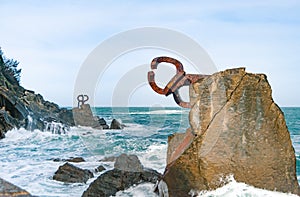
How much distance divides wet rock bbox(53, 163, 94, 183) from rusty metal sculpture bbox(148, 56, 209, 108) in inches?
131

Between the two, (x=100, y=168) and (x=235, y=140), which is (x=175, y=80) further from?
(x=100, y=168)

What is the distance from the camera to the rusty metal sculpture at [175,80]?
4859mm

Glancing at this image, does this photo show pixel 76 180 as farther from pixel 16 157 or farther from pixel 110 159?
pixel 16 157

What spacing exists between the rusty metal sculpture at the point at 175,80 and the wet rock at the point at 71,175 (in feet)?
11.0

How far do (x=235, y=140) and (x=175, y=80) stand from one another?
44.0 inches

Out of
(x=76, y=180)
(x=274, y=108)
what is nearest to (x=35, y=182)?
(x=76, y=180)

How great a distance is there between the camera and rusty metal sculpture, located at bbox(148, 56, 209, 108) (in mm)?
4859

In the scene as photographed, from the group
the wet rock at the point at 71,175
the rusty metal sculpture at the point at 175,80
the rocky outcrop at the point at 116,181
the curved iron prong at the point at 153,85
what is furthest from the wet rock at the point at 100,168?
the curved iron prong at the point at 153,85

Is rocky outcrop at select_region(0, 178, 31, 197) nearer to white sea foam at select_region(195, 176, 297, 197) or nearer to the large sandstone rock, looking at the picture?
the large sandstone rock

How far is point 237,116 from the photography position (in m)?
4.85

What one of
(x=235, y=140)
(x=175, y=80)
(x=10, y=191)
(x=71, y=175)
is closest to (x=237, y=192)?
(x=235, y=140)

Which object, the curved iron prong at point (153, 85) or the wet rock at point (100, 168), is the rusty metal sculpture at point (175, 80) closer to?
the curved iron prong at point (153, 85)

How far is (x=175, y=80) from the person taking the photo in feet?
16.3

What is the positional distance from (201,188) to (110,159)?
215 inches
